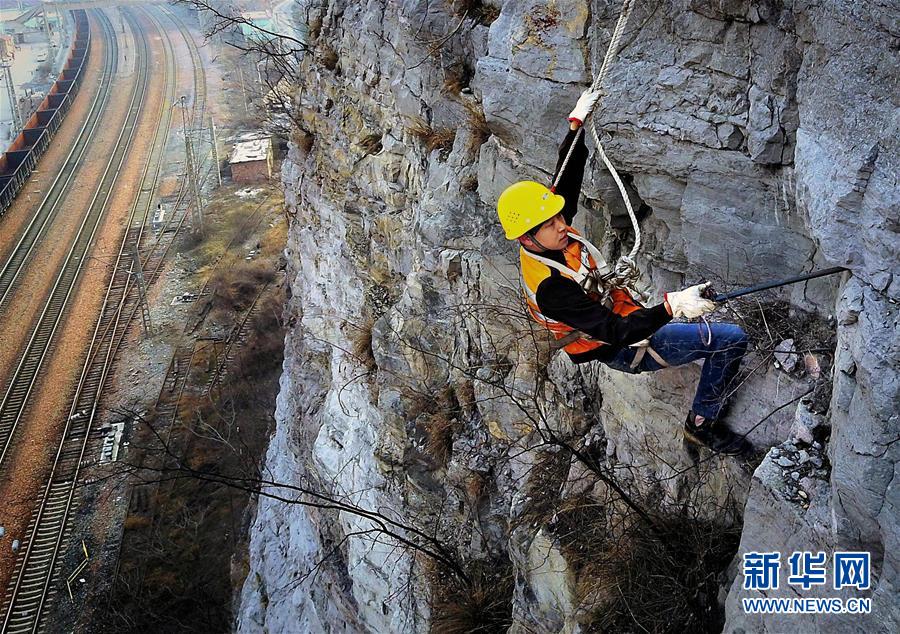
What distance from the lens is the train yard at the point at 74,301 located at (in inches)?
812

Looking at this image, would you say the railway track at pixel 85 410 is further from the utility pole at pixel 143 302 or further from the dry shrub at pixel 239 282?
the dry shrub at pixel 239 282

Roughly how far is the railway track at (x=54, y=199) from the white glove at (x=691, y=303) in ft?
98.8

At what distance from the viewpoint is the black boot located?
209 inches

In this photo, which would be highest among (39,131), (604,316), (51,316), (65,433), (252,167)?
(604,316)

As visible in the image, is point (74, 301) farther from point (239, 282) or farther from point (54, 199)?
point (54, 199)

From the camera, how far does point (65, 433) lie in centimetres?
2375

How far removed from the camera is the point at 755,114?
4805 mm

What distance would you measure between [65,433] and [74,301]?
7885 millimetres

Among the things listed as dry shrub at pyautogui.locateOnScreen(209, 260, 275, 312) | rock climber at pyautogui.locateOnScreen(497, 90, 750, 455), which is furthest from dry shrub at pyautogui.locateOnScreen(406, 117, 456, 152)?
dry shrub at pyautogui.locateOnScreen(209, 260, 275, 312)

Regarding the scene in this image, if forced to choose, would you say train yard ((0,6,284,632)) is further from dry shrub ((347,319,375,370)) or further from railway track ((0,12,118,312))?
dry shrub ((347,319,375,370))

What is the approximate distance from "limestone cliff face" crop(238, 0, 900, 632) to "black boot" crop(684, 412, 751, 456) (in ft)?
0.28

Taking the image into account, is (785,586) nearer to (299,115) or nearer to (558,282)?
(558,282)

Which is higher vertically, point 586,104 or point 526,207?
point 586,104

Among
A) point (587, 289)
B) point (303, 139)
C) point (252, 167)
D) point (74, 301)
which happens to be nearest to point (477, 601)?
point (587, 289)
